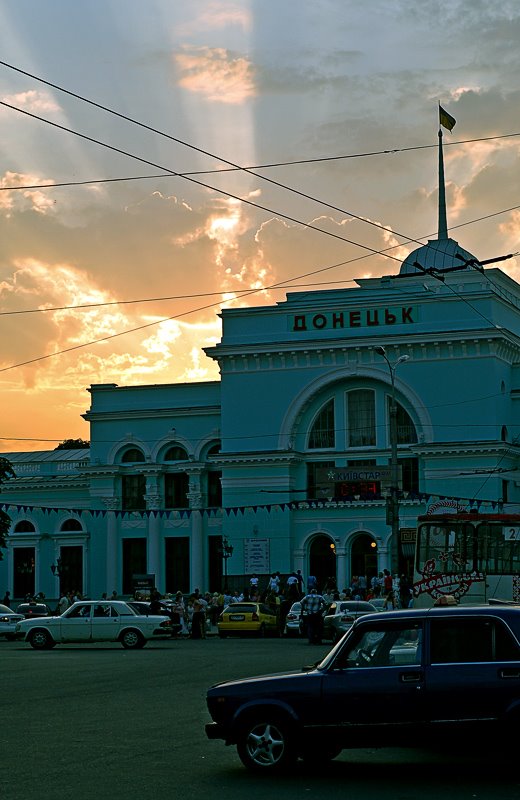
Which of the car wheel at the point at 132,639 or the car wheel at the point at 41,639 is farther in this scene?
the car wheel at the point at 41,639

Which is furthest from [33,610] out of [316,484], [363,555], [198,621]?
[363,555]

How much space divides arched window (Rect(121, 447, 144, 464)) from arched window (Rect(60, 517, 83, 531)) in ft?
13.7

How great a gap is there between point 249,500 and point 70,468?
13430 mm

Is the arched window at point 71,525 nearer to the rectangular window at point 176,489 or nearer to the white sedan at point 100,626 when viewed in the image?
the rectangular window at point 176,489

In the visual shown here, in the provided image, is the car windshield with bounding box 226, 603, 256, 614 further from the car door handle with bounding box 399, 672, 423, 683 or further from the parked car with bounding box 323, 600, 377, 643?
the car door handle with bounding box 399, 672, 423, 683

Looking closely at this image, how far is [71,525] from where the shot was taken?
69.6 m

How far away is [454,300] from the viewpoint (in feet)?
197

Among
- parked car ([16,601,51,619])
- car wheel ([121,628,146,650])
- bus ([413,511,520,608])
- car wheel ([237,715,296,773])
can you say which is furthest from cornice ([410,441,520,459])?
car wheel ([237,715,296,773])

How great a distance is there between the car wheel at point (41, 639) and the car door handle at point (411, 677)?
1069 inches

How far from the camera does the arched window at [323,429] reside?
6231cm

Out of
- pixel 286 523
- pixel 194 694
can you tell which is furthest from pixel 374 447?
pixel 194 694

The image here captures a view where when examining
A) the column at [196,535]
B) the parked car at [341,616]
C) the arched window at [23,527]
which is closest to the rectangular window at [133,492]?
the column at [196,535]

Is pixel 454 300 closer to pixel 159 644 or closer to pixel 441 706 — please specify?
pixel 159 644

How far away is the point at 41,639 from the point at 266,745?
26.8 meters
